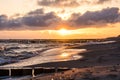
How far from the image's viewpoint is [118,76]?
51.9 ft

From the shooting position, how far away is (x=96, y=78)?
1584 cm

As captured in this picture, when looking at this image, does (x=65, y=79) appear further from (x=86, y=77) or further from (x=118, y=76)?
(x=118, y=76)

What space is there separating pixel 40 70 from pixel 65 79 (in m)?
8.60

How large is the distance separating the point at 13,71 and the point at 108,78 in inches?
465

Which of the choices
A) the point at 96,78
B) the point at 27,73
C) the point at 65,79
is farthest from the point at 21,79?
the point at 96,78

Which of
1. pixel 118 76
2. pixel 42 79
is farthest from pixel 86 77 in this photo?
pixel 42 79

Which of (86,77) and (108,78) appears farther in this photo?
(86,77)

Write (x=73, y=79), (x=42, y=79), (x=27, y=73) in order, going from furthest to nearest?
(x=27, y=73) → (x=42, y=79) → (x=73, y=79)

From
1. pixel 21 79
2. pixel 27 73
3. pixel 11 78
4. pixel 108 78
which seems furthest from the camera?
pixel 27 73

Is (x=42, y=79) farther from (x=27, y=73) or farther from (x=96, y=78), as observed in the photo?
(x=27, y=73)

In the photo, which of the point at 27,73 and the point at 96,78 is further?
the point at 27,73

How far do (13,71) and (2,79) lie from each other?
2.93 metres

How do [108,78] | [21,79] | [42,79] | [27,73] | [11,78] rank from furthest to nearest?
[27,73] < [11,78] < [21,79] < [42,79] < [108,78]

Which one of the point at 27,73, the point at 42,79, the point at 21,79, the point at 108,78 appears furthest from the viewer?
the point at 27,73
